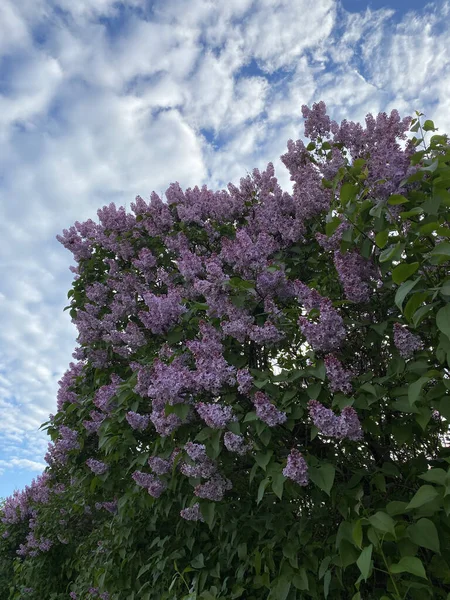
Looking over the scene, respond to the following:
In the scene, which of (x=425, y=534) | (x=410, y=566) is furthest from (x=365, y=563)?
(x=425, y=534)

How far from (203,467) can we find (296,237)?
1.70m

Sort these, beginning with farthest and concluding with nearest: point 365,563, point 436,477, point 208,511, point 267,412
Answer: point 208,511 < point 267,412 < point 436,477 < point 365,563

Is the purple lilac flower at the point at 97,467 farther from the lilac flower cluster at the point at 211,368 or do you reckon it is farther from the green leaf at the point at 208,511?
the lilac flower cluster at the point at 211,368

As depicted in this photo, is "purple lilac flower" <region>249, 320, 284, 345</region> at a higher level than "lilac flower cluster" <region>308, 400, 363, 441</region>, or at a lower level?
higher

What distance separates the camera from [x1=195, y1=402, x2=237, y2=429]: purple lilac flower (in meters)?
2.25

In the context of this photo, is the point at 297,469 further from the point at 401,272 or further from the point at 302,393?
the point at 401,272

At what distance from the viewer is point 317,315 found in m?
2.20

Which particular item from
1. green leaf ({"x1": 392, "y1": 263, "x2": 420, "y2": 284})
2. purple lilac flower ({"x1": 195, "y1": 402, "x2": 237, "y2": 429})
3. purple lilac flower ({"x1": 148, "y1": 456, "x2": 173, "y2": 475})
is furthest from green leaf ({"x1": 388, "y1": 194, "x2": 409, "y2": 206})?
purple lilac flower ({"x1": 148, "y1": 456, "x2": 173, "y2": 475})

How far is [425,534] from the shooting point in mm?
1648

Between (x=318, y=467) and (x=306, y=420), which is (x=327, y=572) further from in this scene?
(x=306, y=420)

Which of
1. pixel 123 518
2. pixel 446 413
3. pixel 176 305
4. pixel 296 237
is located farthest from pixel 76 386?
pixel 446 413

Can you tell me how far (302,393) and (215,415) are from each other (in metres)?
0.41

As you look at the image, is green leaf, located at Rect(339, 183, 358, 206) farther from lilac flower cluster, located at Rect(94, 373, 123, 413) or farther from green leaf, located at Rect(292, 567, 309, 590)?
lilac flower cluster, located at Rect(94, 373, 123, 413)

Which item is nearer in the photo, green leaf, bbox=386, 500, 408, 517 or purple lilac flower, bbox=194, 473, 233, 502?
green leaf, bbox=386, 500, 408, 517
